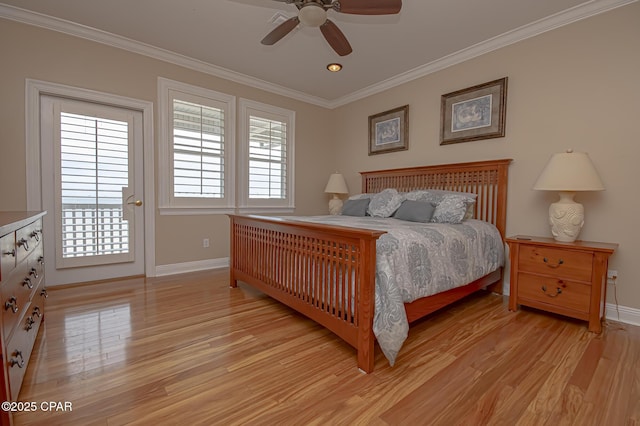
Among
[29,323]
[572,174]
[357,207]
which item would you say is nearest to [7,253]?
[29,323]

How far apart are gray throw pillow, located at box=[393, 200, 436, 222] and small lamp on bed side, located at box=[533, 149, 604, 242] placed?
0.90m

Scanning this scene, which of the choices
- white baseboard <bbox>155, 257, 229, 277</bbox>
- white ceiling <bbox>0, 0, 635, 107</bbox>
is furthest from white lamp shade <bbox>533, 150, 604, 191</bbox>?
white baseboard <bbox>155, 257, 229, 277</bbox>

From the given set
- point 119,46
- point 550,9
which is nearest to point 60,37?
point 119,46

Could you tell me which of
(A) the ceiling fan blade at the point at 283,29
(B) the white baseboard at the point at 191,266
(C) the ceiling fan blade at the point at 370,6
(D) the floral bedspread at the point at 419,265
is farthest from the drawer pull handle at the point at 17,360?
(C) the ceiling fan blade at the point at 370,6

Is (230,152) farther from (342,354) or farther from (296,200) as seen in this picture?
(342,354)

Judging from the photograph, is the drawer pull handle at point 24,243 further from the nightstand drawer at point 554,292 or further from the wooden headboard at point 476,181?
the wooden headboard at point 476,181

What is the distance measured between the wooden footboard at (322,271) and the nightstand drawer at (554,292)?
172cm

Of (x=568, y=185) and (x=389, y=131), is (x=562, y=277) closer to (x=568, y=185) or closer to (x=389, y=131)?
(x=568, y=185)

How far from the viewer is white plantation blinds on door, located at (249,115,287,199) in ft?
14.0

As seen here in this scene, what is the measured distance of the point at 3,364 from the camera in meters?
1.09

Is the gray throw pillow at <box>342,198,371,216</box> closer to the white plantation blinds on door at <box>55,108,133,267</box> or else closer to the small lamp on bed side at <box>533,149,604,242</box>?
the small lamp on bed side at <box>533,149,604,242</box>

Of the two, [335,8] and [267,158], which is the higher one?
[335,8]

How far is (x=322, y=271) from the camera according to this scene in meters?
1.91

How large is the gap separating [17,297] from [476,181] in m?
3.84
